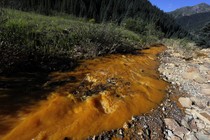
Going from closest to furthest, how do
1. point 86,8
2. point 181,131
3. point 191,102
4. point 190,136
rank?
point 190,136 < point 181,131 < point 191,102 < point 86,8

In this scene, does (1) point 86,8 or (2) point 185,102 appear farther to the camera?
(1) point 86,8

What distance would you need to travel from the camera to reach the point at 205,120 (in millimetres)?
4270

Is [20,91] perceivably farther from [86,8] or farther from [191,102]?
[86,8]

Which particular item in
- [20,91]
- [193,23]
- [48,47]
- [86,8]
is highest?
[48,47]

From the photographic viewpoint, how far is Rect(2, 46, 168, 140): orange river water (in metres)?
3.40

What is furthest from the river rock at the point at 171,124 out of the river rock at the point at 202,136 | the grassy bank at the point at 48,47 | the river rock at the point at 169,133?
the grassy bank at the point at 48,47

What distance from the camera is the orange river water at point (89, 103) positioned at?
11.2 ft

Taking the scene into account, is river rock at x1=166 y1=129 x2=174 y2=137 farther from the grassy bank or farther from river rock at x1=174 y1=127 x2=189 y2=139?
the grassy bank

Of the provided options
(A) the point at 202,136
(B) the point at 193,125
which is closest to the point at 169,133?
(A) the point at 202,136

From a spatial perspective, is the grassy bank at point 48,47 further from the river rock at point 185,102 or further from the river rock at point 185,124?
the river rock at point 185,124

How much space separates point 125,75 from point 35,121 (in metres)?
2.98

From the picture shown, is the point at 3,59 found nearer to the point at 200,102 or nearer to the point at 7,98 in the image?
the point at 7,98

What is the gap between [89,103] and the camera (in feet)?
13.9

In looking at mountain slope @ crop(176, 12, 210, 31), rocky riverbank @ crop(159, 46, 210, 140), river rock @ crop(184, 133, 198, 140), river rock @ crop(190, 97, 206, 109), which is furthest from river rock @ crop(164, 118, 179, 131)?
mountain slope @ crop(176, 12, 210, 31)
